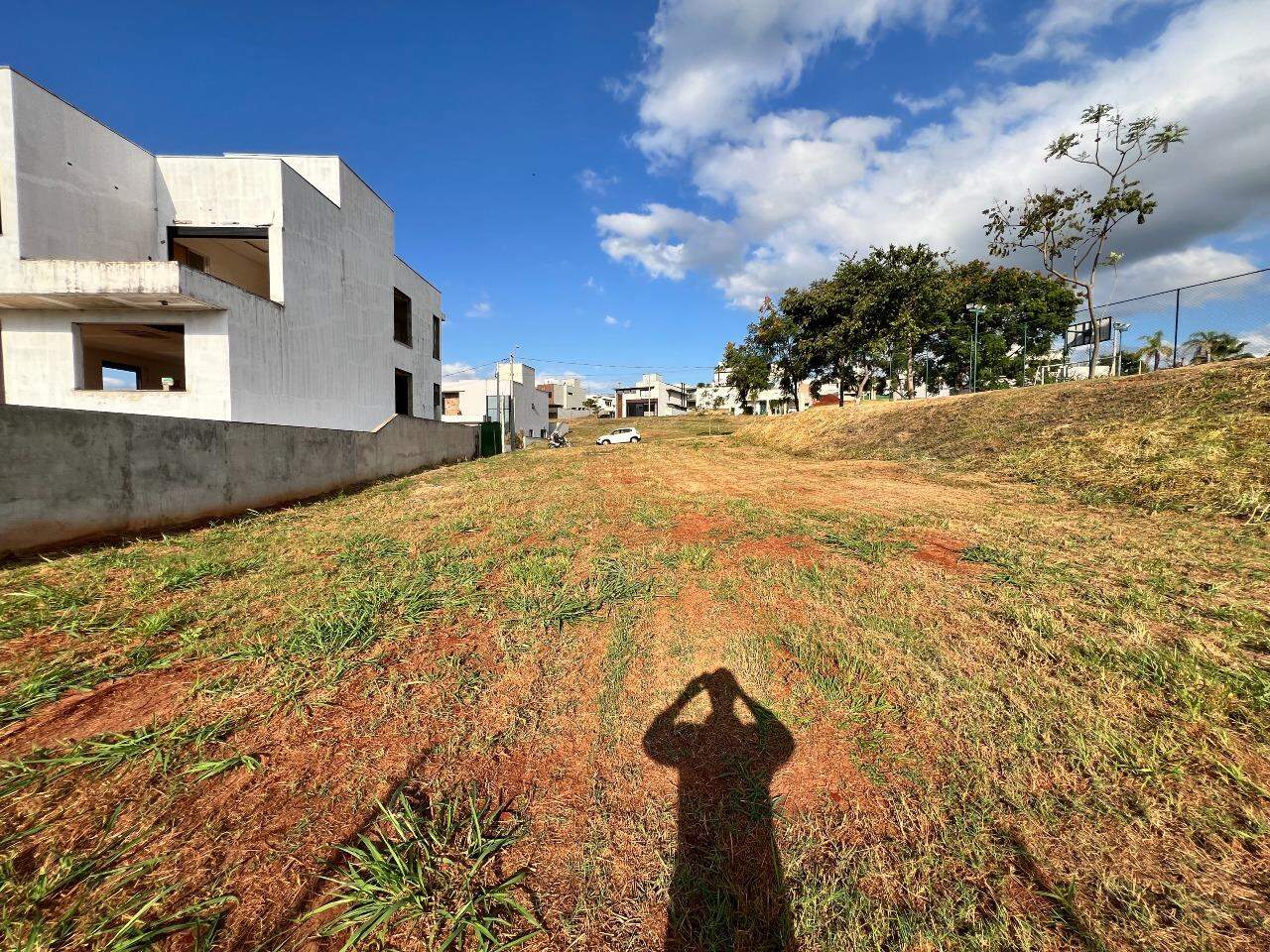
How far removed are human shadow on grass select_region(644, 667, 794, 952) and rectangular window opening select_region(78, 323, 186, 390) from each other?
46.4 ft

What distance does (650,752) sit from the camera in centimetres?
246

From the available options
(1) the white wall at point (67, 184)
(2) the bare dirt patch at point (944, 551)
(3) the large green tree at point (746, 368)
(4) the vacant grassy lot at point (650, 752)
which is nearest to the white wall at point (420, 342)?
(1) the white wall at point (67, 184)

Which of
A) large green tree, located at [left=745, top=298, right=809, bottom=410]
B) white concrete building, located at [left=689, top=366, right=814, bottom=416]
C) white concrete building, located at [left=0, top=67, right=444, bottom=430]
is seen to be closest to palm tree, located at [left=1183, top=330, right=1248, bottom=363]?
large green tree, located at [left=745, top=298, right=809, bottom=410]

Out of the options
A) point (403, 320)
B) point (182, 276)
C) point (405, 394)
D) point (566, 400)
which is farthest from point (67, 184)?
point (566, 400)

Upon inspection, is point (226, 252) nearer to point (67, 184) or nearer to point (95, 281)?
point (67, 184)

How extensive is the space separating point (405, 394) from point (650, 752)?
20.5 m

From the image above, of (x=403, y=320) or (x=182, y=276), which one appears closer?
(x=182, y=276)

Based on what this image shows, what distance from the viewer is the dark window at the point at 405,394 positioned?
1931 centimetres

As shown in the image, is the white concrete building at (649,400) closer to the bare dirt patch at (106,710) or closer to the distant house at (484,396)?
the distant house at (484,396)

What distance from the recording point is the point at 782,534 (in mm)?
5230

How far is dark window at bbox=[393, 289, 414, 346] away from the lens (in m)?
19.0

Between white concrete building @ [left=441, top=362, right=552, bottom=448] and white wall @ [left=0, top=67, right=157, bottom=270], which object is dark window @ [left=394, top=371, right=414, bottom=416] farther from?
white concrete building @ [left=441, top=362, right=552, bottom=448]

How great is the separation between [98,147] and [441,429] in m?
10.4

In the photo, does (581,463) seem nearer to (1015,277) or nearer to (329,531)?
(329,531)
